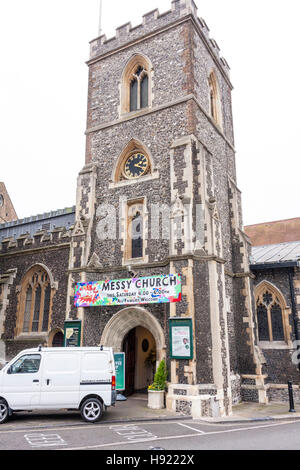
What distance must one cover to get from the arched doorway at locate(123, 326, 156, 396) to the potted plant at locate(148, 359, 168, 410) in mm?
2816

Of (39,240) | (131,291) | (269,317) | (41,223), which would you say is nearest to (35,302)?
(39,240)

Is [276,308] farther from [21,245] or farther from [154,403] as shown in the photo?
[21,245]

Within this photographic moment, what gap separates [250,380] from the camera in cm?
1386

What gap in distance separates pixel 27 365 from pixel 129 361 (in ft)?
18.7

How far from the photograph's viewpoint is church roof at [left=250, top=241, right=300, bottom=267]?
612 inches

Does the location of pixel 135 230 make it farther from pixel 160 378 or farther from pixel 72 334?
pixel 160 378

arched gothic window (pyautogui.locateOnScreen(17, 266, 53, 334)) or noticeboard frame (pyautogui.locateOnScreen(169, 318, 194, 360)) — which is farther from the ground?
arched gothic window (pyautogui.locateOnScreen(17, 266, 53, 334))

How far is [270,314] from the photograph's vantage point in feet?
51.7

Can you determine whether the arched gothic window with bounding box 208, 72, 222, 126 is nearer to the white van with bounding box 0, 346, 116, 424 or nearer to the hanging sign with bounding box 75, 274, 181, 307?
the hanging sign with bounding box 75, 274, 181, 307

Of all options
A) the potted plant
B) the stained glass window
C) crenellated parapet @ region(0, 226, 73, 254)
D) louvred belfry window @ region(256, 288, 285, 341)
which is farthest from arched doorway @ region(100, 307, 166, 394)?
crenellated parapet @ region(0, 226, 73, 254)
